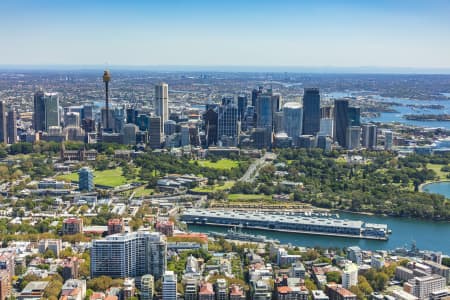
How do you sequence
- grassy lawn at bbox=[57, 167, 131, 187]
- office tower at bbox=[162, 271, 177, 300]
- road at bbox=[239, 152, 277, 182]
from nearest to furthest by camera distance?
office tower at bbox=[162, 271, 177, 300] < grassy lawn at bbox=[57, 167, 131, 187] < road at bbox=[239, 152, 277, 182]

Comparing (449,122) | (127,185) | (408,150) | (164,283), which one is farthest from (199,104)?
(164,283)

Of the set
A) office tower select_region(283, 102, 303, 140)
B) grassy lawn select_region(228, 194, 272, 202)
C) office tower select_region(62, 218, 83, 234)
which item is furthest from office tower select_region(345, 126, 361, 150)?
office tower select_region(62, 218, 83, 234)

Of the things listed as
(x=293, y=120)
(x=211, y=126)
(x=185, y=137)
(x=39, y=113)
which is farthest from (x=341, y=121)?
(x=39, y=113)

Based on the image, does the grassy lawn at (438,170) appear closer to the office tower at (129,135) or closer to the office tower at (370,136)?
the office tower at (370,136)

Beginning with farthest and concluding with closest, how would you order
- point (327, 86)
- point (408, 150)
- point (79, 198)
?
point (327, 86)
point (408, 150)
point (79, 198)

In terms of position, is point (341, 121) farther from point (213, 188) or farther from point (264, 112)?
point (213, 188)

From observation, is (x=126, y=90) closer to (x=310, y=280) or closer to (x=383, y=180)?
(x=383, y=180)

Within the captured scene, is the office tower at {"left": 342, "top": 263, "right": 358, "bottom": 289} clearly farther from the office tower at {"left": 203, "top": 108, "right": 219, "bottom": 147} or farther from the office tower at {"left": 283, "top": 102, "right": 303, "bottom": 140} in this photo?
the office tower at {"left": 283, "top": 102, "right": 303, "bottom": 140}
